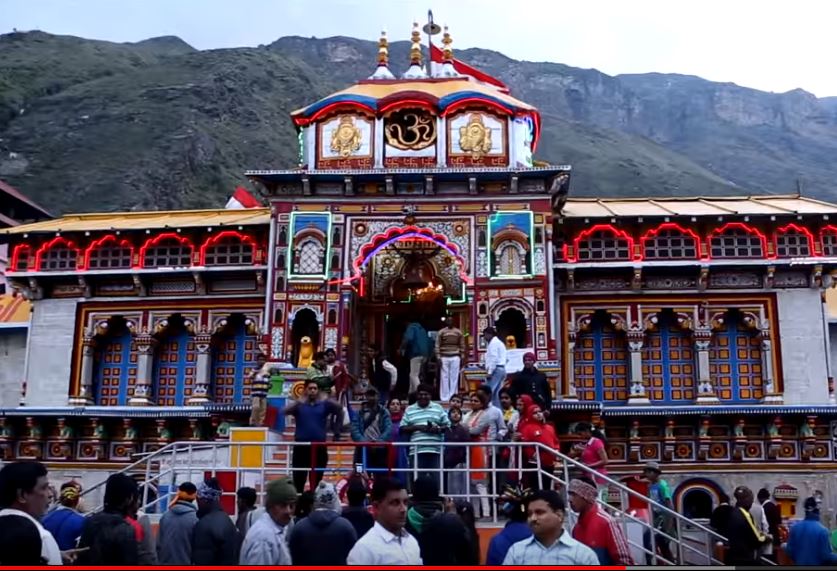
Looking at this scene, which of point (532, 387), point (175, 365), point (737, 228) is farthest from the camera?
point (175, 365)

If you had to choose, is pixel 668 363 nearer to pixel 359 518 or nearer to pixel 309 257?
pixel 309 257

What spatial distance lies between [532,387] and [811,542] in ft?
18.5

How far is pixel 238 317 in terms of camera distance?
25.4m

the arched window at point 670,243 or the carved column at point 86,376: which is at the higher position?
the arched window at point 670,243

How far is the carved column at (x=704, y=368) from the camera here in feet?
78.0

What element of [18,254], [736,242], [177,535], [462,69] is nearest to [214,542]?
[177,535]

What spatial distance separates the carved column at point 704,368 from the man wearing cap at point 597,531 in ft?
57.6

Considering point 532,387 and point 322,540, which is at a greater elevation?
point 532,387

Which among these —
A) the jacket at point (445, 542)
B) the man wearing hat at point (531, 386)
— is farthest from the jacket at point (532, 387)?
the jacket at point (445, 542)

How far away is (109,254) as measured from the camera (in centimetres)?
2578

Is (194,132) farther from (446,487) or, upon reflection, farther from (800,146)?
(800,146)

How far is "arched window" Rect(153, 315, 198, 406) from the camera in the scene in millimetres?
25375

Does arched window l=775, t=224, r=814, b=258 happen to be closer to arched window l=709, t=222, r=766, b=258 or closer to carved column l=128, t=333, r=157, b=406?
arched window l=709, t=222, r=766, b=258

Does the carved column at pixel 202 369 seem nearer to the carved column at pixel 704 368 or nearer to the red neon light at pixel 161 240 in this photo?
the red neon light at pixel 161 240
